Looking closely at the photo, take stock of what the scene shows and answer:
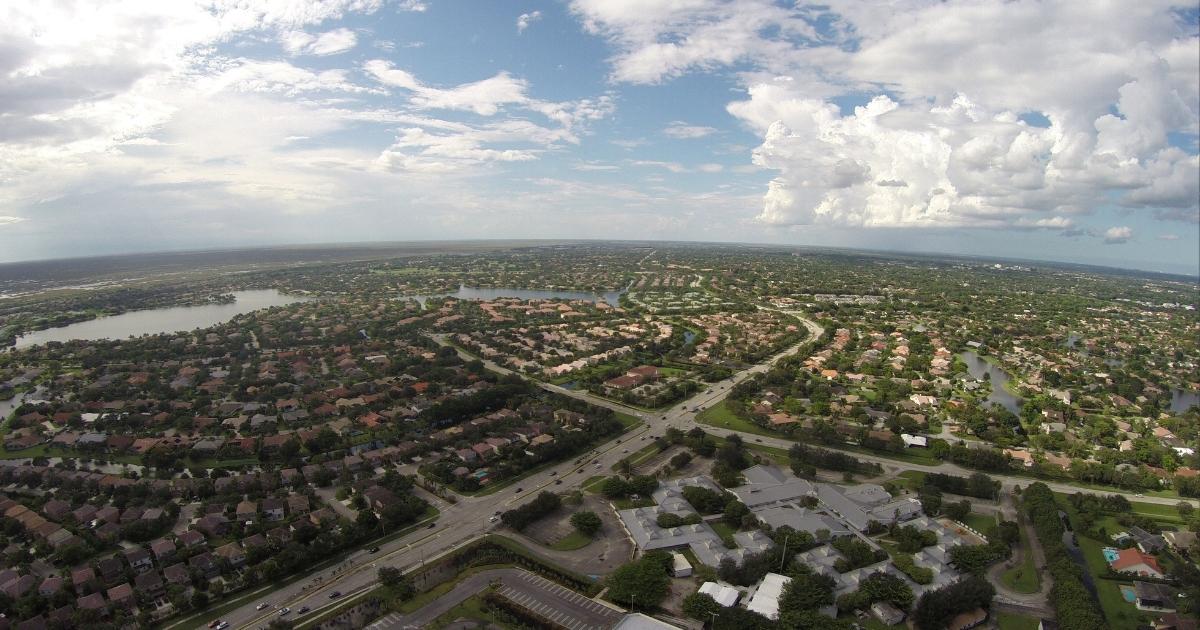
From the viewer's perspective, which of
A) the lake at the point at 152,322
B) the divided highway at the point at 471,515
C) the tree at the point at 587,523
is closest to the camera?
the divided highway at the point at 471,515

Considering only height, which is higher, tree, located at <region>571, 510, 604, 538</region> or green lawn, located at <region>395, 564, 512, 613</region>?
tree, located at <region>571, 510, 604, 538</region>

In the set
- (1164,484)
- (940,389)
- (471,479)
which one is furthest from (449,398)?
(1164,484)

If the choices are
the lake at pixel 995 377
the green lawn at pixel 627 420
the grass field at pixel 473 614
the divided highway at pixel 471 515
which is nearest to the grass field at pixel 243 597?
the divided highway at pixel 471 515

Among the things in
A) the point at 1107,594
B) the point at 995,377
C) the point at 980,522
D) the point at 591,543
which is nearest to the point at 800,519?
the point at 980,522

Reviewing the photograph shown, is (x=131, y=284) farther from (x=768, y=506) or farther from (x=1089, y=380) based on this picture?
(x=1089, y=380)

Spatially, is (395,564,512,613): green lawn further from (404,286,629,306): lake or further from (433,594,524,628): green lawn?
(404,286,629,306): lake

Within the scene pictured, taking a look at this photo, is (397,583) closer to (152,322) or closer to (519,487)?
(519,487)

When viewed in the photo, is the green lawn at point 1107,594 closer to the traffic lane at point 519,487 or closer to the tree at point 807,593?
the tree at point 807,593

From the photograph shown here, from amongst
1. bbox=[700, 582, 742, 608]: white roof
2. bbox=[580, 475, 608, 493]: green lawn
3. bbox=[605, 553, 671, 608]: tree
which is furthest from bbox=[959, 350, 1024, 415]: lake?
bbox=[605, 553, 671, 608]: tree
